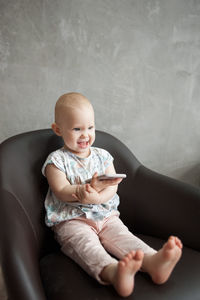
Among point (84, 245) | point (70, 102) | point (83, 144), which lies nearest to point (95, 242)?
point (84, 245)

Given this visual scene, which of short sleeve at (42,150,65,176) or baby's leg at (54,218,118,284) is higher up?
short sleeve at (42,150,65,176)

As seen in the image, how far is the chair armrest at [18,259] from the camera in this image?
31.1 inches

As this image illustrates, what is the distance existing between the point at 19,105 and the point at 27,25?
0.36 m

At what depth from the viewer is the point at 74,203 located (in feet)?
3.75

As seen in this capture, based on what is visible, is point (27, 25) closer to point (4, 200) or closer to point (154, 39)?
point (154, 39)

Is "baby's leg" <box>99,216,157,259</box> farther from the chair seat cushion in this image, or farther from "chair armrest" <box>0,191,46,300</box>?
"chair armrest" <box>0,191,46,300</box>

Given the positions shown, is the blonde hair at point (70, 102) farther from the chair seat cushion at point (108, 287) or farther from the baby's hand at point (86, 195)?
the chair seat cushion at point (108, 287)

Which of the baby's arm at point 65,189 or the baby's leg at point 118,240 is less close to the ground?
the baby's arm at point 65,189

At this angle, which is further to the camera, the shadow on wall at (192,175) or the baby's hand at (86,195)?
the shadow on wall at (192,175)

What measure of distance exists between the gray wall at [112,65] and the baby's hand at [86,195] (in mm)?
588

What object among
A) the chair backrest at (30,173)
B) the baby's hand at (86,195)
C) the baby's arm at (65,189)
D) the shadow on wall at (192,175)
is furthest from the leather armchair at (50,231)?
the shadow on wall at (192,175)

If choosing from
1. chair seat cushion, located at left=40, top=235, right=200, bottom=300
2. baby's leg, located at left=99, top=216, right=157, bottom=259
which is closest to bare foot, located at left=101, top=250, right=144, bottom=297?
chair seat cushion, located at left=40, top=235, right=200, bottom=300

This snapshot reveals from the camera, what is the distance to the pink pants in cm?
96

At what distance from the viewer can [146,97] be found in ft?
5.56
